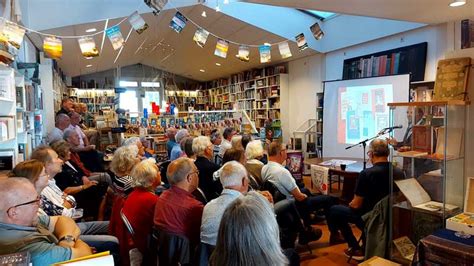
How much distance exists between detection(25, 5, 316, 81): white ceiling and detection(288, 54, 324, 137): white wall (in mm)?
255

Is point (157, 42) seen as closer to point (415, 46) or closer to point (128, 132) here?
point (128, 132)

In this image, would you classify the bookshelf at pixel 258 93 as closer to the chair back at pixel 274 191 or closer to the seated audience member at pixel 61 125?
the seated audience member at pixel 61 125

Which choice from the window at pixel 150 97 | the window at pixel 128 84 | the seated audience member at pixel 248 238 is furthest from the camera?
the window at pixel 150 97

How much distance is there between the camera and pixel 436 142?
8.46 feet

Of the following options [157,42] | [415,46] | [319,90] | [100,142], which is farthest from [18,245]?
[157,42]

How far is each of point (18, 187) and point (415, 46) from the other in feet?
18.3

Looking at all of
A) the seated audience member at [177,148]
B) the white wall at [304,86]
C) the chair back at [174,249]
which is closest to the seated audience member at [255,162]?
the seated audience member at [177,148]

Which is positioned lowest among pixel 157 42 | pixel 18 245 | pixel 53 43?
pixel 18 245

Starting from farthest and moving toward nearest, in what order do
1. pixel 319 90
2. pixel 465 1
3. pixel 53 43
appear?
pixel 319 90 → pixel 53 43 → pixel 465 1

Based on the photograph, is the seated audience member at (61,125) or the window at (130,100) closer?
the seated audience member at (61,125)

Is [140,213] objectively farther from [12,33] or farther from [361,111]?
[361,111]

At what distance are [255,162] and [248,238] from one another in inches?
93.4

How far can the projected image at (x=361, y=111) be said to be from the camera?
572 cm

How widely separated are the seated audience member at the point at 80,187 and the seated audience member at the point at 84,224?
2.53 ft
